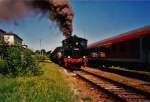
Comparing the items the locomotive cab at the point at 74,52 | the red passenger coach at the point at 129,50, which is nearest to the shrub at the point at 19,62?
the red passenger coach at the point at 129,50

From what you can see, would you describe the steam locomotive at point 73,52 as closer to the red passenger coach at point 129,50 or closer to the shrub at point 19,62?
the red passenger coach at point 129,50

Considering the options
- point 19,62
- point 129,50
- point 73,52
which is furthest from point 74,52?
point 19,62

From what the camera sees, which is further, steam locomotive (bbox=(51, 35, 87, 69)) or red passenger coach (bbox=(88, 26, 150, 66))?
steam locomotive (bbox=(51, 35, 87, 69))

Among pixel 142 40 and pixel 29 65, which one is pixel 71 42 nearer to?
pixel 142 40

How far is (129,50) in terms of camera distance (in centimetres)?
2553

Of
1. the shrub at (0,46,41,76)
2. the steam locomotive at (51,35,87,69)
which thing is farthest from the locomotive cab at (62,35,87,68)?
the shrub at (0,46,41,76)

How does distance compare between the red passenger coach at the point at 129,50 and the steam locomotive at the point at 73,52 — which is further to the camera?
the steam locomotive at the point at 73,52

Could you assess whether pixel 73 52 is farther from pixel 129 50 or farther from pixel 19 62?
pixel 19 62

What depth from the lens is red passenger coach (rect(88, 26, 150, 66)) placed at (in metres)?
22.5

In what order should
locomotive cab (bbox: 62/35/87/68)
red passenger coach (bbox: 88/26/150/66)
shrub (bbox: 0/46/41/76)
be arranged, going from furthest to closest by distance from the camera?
locomotive cab (bbox: 62/35/87/68) < red passenger coach (bbox: 88/26/150/66) < shrub (bbox: 0/46/41/76)

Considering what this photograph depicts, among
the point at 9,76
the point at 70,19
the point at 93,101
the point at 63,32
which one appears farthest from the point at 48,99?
the point at 63,32

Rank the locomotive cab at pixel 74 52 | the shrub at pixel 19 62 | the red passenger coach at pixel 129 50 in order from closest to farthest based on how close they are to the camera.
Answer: the shrub at pixel 19 62 < the red passenger coach at pixel 129 50 < the locomotive cab at pixel 74 52

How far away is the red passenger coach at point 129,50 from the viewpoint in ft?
73.8

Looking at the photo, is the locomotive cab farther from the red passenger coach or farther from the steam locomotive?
the red passenger coach
